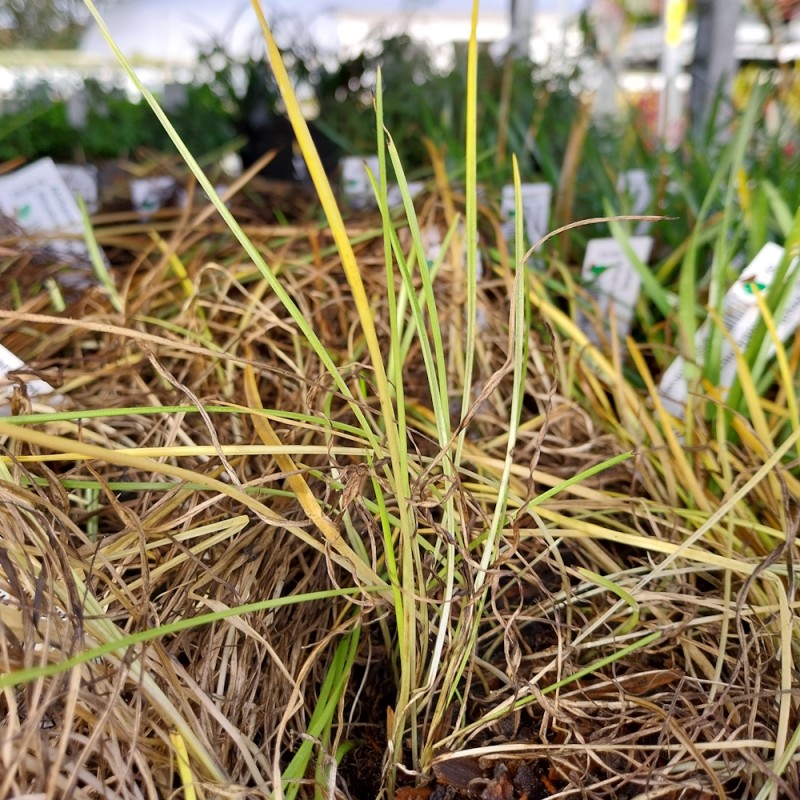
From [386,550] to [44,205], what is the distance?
644 millimetres

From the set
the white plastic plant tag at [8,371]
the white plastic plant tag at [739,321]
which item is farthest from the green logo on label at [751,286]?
the white plastic plant tag at [8,371]

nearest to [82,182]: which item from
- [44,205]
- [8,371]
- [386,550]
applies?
[44,205]

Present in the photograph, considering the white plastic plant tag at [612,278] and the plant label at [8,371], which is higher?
the plant label at [8,371]

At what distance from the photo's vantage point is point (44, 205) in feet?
2.45

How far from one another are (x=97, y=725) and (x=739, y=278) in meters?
0.58

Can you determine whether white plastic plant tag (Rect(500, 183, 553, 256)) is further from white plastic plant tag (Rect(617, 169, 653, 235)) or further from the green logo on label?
the green logo on label

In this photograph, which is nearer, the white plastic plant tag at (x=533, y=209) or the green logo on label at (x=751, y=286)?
the green logo on label at (x=751, y=286)

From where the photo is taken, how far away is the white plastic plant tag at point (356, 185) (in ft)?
2.81

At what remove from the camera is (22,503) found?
348 mm

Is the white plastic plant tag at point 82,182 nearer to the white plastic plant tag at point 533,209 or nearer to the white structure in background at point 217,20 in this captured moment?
the white plastic plant tag at point 533,209

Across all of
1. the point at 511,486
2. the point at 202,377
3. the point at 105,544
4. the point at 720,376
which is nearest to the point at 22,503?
the point at 105,544

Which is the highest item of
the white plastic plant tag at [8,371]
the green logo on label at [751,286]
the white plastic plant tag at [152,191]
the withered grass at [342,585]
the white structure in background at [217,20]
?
the white structure in background at [217,20]

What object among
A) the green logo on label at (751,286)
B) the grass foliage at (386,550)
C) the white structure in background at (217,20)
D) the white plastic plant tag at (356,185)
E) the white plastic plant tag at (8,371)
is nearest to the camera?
the grass foliage at (386,550)

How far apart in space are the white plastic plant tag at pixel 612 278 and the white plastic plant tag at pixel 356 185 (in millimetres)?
306
